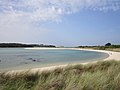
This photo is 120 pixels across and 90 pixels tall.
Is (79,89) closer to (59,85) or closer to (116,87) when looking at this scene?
(59,85)

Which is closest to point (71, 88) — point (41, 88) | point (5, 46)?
point (41, 88)

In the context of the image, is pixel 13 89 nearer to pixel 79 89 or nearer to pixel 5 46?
pixel 79 89

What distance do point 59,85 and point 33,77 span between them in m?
2.37

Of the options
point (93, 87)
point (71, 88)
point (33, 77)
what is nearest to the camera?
point (71, 88)

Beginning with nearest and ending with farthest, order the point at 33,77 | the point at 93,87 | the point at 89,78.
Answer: the point at 93,87
the point at 89,78
the point at 33,77

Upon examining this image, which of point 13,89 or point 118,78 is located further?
point 118,78

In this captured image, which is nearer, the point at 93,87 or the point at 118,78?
the point at 93,87

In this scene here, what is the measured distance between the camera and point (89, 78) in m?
6.48

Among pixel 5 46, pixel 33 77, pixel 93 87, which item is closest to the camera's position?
pixel 93 87

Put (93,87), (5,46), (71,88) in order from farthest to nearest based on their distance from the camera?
(5,46)
(93,87)
(71,88)

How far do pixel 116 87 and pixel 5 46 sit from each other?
129845 mm

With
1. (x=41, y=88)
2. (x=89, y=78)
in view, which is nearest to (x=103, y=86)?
(x=89, y=78)

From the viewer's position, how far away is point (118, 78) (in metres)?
6.82

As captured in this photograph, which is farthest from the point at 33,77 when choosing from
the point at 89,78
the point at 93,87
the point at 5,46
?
the point at 5,46
